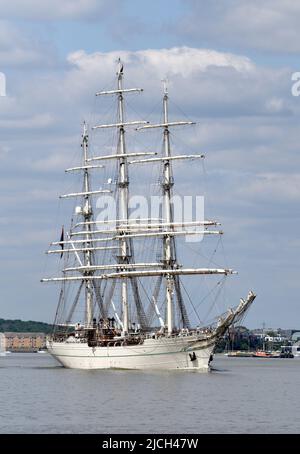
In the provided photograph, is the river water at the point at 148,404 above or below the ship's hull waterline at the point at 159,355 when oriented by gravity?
below

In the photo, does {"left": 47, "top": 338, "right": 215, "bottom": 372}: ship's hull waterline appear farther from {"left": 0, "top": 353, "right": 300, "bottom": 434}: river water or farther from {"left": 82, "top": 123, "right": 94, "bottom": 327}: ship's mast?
{"left": 82, "top": 123, "right": 94, "bottom": 327}: ship's mast

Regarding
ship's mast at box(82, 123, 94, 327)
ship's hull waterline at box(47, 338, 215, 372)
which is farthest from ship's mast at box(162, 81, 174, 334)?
ship's mast at box(82, 123, 94, 327)

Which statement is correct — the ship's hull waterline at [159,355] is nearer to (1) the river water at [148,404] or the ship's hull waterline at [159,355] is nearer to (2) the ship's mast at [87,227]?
(1) the river water at [148,404]

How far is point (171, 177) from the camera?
142 metres

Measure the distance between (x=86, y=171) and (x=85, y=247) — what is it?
8.86 metres

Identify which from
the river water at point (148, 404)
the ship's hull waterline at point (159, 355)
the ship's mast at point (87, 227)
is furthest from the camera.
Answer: the ship's mast at point (87, 227)

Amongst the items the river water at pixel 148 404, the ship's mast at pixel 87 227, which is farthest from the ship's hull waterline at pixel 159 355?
the ship's mast at pixel 87 227

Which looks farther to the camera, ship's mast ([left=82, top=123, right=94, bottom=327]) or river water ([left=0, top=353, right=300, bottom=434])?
ship's mast ([left=82, top=123, right=94, bottom=327])

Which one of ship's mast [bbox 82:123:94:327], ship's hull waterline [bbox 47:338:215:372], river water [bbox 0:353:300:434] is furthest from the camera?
ship's mast [bbox 82:123:94:327]

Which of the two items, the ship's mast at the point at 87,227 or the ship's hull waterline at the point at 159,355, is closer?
the ship's hull waterline at the point at 159,355

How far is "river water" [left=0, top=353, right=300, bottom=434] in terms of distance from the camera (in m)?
78.3

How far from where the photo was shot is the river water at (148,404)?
78.3m
